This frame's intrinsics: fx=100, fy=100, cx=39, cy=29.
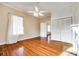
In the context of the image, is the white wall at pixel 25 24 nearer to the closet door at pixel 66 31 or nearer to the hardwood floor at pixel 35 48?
the hardwood floor at pixel 35 48

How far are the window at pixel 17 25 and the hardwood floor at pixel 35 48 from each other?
0.22m

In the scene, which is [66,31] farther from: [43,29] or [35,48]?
[35,48]

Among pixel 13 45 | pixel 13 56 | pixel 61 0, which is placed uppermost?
pixel 61 0

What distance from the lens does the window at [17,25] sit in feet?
6.67

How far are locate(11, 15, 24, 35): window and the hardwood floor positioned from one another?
0.22 meters

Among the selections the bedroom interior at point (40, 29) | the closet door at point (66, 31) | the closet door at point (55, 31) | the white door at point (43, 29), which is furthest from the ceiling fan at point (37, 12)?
the closet door at point (66, 31)

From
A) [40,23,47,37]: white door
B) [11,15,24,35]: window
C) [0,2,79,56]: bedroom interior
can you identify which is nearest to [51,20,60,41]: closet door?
[0,2,79,56]: bedroom interior

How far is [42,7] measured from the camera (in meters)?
2.02

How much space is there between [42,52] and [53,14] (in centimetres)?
80

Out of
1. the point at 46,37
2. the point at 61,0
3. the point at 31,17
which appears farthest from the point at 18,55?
the point at 61,0

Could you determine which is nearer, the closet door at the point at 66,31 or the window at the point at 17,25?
the closet door at the point at 66,31

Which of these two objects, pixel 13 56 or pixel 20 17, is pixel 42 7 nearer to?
pixel 20 17

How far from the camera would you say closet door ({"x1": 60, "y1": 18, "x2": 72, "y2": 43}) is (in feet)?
6.34

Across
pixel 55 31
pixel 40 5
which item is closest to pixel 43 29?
pixel 55 31
